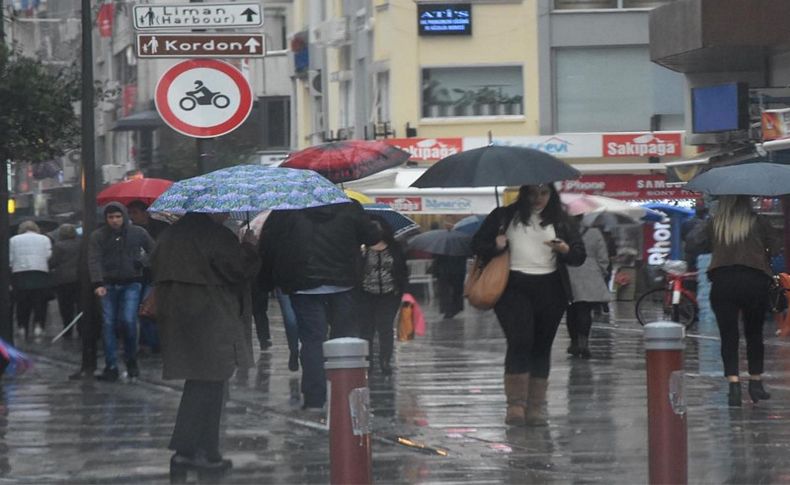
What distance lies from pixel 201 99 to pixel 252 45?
53 cm

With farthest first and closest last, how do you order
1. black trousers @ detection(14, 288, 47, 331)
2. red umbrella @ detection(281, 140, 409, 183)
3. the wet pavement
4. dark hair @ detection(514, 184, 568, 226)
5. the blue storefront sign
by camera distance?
the blue storefront sign → black trousers @ detection(14, 288, 47, 331) → red umbrella @ detection(281, 140, 409, 183) → dark hair @ detection(514, 184, 568, 226) → the wet pavement

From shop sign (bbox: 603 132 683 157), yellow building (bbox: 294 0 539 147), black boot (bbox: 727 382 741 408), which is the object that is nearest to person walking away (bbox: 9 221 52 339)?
black boot (bbox: 727 382 741 408)

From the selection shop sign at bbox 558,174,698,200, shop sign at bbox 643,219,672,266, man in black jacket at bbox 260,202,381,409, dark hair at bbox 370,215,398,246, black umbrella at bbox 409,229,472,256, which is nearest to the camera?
man in black jacket at bbox 260,202,381,409

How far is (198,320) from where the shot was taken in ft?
32.4

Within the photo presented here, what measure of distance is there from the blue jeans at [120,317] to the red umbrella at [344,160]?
1.92 meters

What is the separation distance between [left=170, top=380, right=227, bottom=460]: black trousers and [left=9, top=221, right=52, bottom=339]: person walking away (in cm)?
1441

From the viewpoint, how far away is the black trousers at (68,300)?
957 inches

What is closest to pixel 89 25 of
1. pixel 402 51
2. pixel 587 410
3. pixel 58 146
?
pixel 58 146

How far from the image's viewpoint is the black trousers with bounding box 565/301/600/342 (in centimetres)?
1861

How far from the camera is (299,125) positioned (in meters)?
50.7

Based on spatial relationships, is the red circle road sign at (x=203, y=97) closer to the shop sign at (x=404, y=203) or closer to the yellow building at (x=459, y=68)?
the shop sign at (x=404, y=203)

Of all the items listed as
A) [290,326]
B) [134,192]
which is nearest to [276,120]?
[134,192]

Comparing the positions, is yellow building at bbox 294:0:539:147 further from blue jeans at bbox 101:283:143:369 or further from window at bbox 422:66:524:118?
blue jeans at bbox 101:283:143:369

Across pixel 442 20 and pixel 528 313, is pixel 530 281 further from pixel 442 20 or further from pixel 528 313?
pixel 442 20
